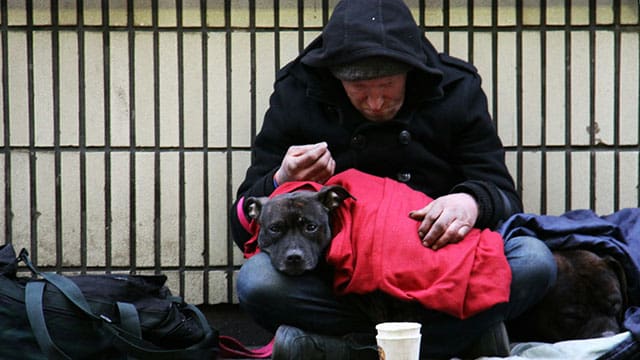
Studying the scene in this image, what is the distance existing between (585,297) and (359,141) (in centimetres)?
88

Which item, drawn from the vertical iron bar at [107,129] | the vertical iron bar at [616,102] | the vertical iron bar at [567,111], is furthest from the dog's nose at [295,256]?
the vertical iron bar at [616,102]

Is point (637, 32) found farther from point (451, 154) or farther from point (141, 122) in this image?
point (141, 122)

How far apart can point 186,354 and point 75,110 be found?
1.15 metres

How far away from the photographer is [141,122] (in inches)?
149

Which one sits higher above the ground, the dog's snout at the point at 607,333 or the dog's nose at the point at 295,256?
the dog's nose at the point at 295,256

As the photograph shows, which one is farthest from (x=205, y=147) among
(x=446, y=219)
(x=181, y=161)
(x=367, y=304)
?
(x=446, y=219)

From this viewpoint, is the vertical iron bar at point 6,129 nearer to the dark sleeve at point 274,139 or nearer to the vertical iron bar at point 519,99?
the dark sleeve at point 274,139

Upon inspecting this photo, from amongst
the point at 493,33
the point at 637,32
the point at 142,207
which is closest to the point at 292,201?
the point at 142,207

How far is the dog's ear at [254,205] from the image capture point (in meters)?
3.16

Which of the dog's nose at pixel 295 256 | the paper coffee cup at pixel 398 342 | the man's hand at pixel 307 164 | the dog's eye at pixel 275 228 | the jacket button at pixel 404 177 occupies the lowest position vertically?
the paper coffee cup at pixel 398 342

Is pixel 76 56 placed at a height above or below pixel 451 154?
above

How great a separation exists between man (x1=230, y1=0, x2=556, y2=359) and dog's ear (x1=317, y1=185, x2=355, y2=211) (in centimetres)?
14

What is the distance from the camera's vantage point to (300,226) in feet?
10.1

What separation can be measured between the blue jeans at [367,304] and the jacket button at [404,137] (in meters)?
0.49
